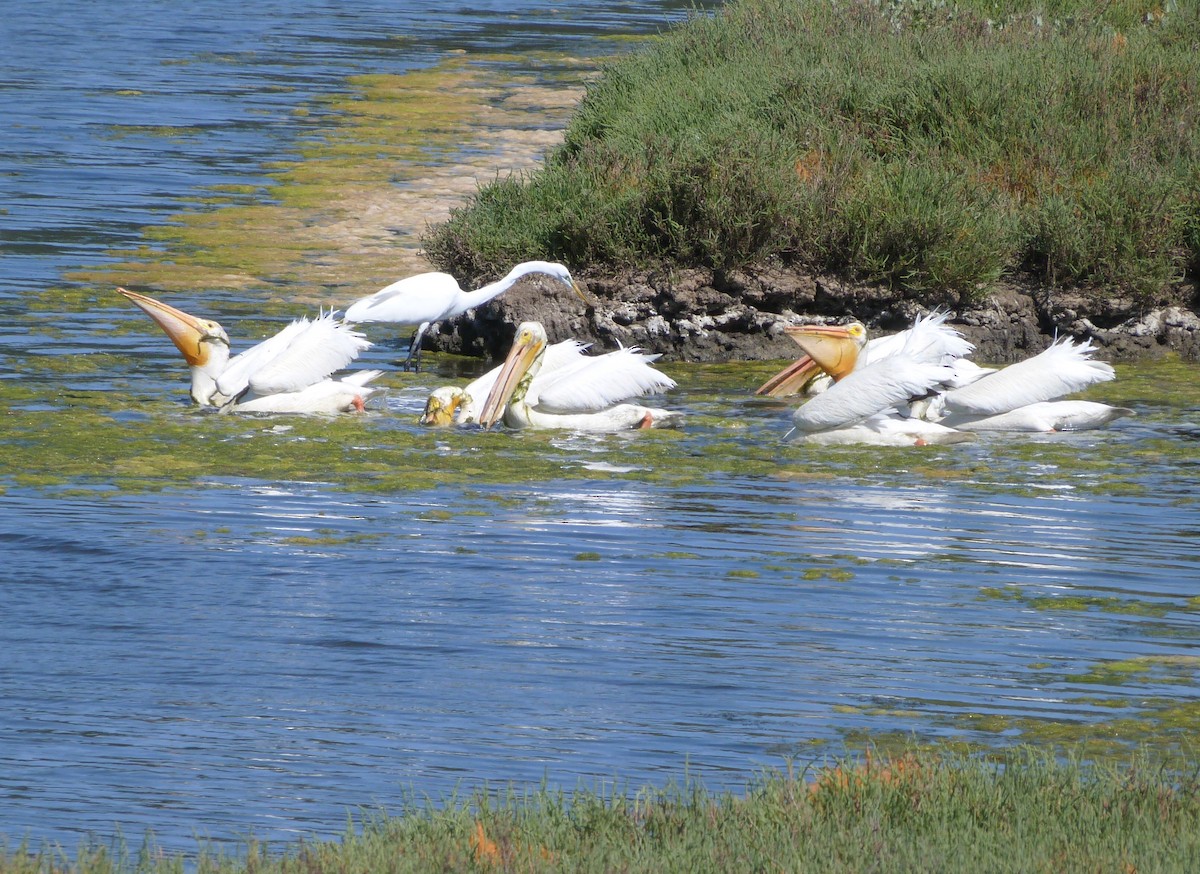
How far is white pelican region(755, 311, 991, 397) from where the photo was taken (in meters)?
10.1

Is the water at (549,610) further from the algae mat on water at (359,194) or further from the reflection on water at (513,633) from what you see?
the algae mat on water at (359,194)

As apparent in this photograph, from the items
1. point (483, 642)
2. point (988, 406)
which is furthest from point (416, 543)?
point (988, 406)

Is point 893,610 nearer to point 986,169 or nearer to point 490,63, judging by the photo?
point 986,169

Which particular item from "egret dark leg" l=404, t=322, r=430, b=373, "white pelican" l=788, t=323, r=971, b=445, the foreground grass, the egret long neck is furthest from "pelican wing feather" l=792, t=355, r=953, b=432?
the foreground grass

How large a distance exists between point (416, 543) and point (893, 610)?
2061 mm

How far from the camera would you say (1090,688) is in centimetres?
598

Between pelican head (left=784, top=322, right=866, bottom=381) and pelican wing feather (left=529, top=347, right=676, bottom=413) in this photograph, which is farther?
pelican head (left=784, top=322, right=866, bottom=381)

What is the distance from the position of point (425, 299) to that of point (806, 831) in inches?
291

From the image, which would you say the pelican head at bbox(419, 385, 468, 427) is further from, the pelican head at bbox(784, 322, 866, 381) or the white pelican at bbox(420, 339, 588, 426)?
the pelican head at bbox(784, 322, 866, 381)

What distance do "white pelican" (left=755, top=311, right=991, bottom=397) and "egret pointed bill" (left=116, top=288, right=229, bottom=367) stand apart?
10.6ft

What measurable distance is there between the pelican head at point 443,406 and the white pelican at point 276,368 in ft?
1.68

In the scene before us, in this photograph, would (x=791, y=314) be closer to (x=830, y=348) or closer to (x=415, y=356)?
(x=830, y=348)

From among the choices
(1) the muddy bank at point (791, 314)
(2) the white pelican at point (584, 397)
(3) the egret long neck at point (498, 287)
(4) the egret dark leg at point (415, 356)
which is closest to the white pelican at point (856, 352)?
(2) the white pelican at point (584, 397)

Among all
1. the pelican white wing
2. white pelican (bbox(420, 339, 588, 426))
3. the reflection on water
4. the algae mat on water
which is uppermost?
the reflection on water
